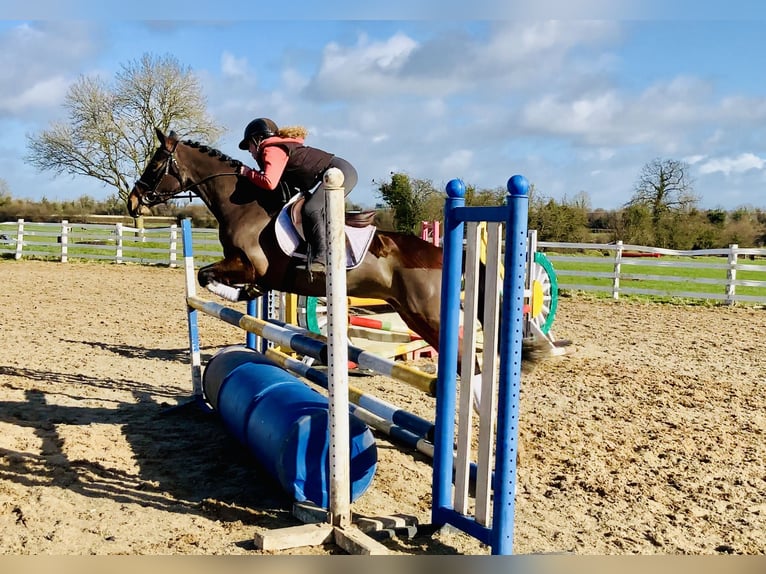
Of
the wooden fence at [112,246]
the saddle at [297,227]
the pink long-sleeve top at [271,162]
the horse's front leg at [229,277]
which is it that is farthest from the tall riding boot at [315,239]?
the wooden fence at [112,246]

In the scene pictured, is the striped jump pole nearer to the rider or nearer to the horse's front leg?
the rider

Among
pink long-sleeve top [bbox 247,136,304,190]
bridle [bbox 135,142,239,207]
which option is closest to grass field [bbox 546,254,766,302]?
pink long-sleeve top [bbox 247,136,304,190]

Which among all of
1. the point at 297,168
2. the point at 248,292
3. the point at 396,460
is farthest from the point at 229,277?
the point at 396,460

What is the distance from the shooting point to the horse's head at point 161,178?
5227mm

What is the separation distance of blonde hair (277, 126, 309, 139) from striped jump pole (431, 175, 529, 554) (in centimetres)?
206

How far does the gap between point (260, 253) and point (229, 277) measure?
0.30 meters

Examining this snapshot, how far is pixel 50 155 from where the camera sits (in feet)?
86.2

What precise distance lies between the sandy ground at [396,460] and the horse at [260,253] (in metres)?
0.92

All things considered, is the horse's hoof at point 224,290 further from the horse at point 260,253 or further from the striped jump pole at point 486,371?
the striped jump pole at point 486,371

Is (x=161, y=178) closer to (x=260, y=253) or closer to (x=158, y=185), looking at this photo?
(x=158, y=185)

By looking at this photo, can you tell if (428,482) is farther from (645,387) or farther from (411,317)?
(645,387)

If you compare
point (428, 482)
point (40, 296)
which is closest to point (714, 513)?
point (428, 482)

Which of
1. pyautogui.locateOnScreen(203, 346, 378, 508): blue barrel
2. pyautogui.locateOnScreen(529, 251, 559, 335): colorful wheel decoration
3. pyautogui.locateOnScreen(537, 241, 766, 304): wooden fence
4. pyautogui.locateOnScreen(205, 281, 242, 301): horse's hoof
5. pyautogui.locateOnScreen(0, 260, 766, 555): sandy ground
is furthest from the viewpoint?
pyautogui.locateOnScreen(537, 241, 766, 304): wooden fence

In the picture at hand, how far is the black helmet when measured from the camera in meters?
4.70
